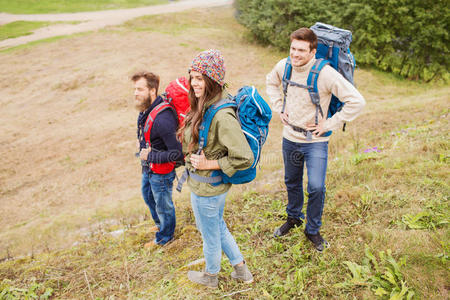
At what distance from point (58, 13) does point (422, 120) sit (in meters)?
26.1

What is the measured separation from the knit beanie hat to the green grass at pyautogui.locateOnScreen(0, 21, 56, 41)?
68.8 ft

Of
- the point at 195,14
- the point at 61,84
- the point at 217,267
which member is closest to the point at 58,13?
the point at 195,14

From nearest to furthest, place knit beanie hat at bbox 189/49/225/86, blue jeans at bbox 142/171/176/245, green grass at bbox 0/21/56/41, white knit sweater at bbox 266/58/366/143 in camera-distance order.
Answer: knit beanie hat at bbox 189/49/225/86, white knit sweater at bbox 266/58/366/143, blue jeans at bbox 142/171/176/245, green grass at bbox 0/21/56/41

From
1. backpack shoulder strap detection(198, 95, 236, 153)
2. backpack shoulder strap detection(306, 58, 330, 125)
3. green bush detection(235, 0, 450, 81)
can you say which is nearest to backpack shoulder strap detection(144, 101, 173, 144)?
backpack shoulder strap detection(198, 95, 236, 153)

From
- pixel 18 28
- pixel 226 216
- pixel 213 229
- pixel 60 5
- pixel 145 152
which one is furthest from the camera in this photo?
pixel 60 5

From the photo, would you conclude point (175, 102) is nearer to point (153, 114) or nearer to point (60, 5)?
point (153, 114)

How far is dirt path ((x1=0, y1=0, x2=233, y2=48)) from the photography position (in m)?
19.3

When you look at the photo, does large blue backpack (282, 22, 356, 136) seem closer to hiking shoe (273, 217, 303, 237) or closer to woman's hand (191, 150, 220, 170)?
hiking shoe (273, 217, 303, 237)

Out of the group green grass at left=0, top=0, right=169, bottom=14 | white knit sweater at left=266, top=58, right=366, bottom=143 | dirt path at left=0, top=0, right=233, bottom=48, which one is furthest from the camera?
green grass at left=0, top=0, right=169, bottom=14

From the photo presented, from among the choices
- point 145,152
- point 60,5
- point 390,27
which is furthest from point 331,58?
point 60,5

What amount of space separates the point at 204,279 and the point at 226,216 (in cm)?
148

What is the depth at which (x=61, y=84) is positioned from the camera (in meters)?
14.4

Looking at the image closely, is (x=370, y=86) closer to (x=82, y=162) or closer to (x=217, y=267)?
(x=82, y=162)

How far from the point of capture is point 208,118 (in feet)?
7.61
